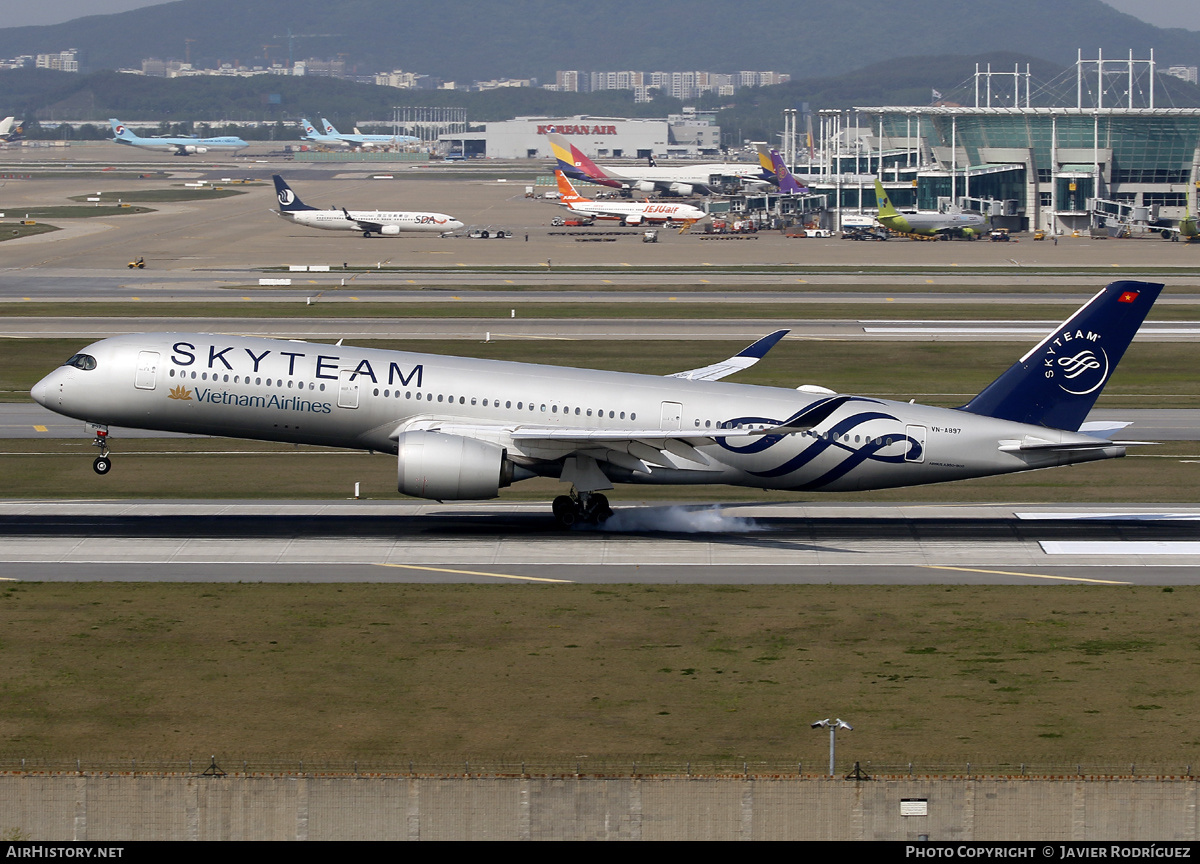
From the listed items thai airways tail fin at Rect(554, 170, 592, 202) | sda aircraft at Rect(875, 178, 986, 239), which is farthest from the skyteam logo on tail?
thai airways tail fin at Rect(554, 170, 592, 202)

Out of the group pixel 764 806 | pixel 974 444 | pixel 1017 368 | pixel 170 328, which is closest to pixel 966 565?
pixel 974 444

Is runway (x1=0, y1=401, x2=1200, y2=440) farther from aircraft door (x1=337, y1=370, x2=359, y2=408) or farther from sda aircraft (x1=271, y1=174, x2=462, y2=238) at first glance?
sda aircraft (x1=271, y1=174, x2=462, y2=238)

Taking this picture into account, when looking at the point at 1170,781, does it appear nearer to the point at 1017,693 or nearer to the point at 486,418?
the point at 1017,693

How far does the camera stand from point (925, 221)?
173250mm

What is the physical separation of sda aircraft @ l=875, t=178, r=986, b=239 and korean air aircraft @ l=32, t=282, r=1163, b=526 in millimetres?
133105

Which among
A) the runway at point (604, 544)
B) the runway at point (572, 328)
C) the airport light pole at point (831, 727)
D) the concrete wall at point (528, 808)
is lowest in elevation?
the concrete wall at point (528, 808)

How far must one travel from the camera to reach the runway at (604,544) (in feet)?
132

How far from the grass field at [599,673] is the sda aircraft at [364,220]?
13852cm

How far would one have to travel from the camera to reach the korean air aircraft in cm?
4369

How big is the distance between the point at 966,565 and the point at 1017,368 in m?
7.61

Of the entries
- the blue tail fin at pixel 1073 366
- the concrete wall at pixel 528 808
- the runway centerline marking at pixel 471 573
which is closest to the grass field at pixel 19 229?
the runway centerline marking at pixel 471 573

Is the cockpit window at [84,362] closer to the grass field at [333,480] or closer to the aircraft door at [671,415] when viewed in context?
the grass field at [333,480]

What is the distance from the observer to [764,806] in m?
23.2

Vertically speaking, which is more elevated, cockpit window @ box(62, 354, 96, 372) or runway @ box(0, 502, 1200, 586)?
cockpit window @ box(62, 354, 96, 372)
